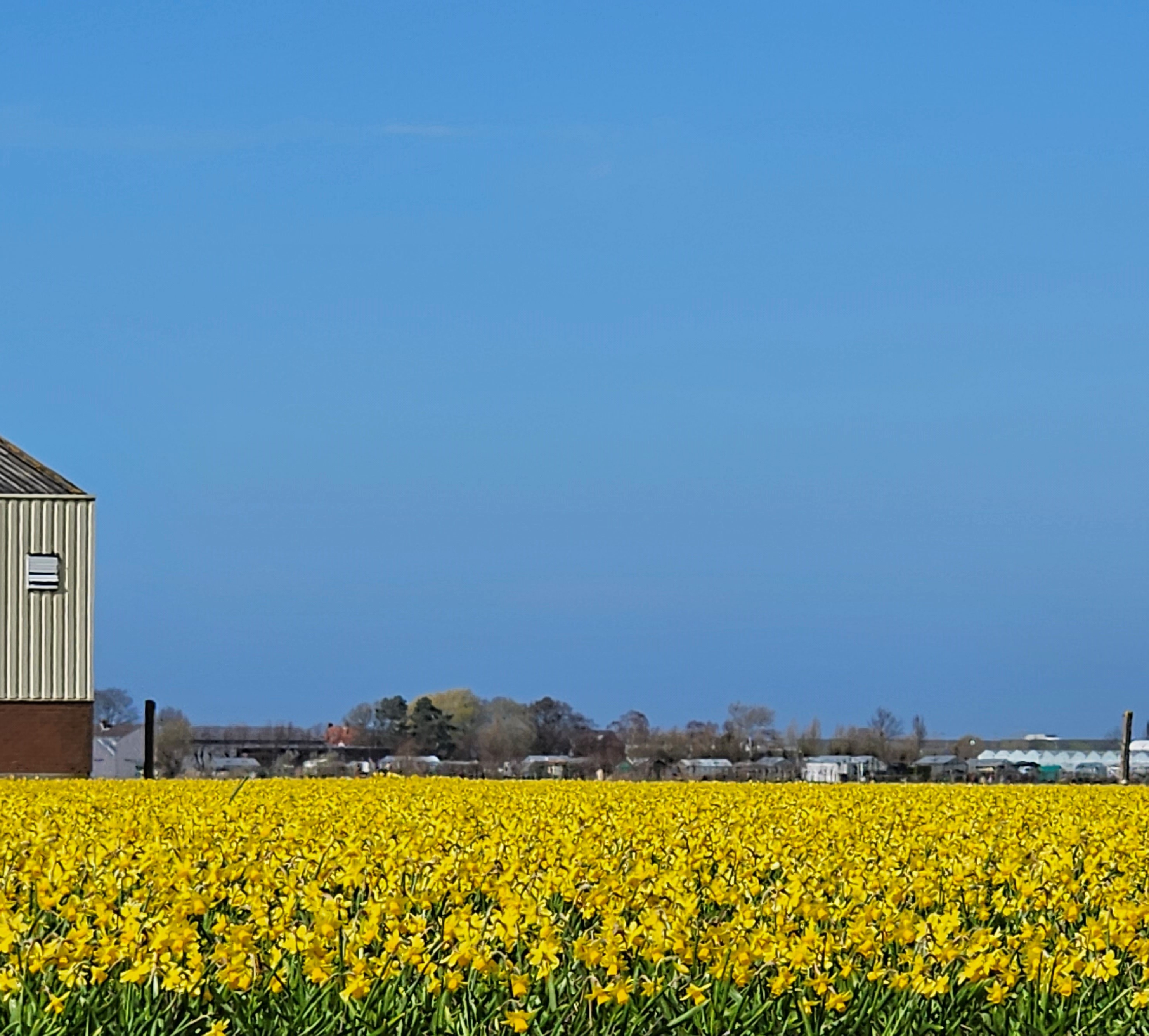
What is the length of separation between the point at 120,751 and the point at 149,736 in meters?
10.5

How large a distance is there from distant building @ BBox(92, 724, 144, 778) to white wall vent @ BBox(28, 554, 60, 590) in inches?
309

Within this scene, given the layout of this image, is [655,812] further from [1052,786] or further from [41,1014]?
[1052,786]

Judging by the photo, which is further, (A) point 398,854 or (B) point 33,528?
(B) point 33,528

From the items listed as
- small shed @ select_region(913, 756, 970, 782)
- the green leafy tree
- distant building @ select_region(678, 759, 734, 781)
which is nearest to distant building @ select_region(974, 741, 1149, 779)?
small shed @ select_region(913, 756, 970, 782)

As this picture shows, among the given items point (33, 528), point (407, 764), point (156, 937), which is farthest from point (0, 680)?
point (156, 937)

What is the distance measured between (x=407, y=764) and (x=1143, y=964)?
29.9 meters

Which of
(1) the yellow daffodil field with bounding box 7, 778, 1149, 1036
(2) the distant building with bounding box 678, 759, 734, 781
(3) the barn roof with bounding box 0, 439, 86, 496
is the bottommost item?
(2) the distant building with bounding box 678, 759, 734, 781

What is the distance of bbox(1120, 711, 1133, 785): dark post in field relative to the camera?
3562cm

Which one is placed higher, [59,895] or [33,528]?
[33,528]

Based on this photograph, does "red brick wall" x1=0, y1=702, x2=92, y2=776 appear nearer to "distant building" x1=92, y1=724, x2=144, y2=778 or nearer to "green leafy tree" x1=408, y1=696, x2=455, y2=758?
"distant building" x1=92, y1=724, x2=144, y2=778

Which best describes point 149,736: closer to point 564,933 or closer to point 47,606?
point 47,606

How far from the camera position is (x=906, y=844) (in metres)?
10.3

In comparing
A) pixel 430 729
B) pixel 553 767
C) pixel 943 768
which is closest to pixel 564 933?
pixel 553 767

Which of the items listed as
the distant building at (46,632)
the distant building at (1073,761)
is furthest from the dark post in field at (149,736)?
the distant building at (1073,761)
